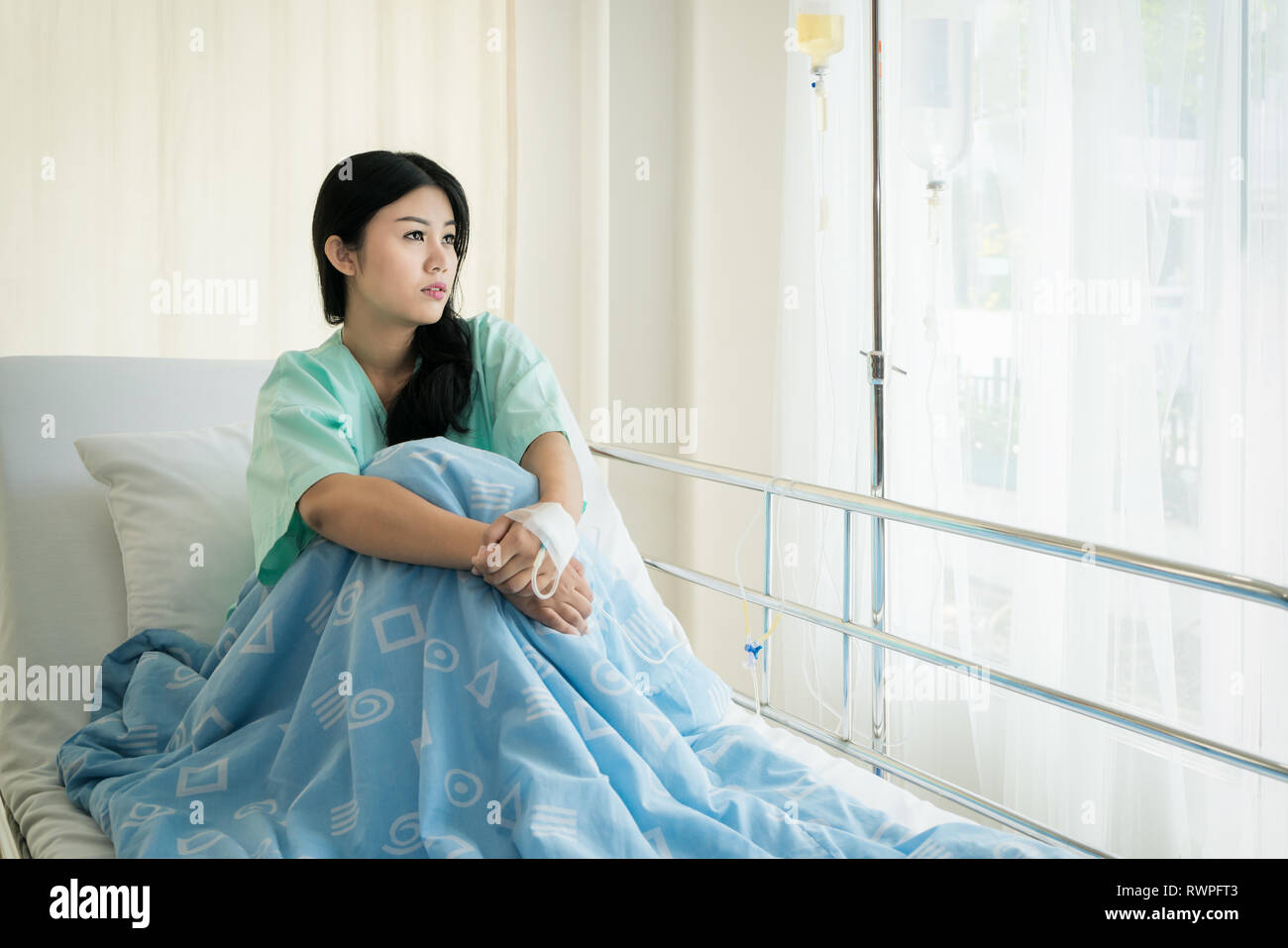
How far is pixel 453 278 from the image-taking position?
174cm

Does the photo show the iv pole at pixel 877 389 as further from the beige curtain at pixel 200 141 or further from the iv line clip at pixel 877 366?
the beige curtain at pixel 200 141

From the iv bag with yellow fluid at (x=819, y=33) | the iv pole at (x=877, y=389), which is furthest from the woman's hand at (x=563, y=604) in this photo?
the iv bag with yellow fluid at (x=819, y=33)

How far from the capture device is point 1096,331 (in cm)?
183

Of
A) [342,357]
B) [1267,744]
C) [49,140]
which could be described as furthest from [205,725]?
[49,140]

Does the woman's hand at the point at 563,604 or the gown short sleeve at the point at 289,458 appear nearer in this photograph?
the woman's hand at the point at 563,604

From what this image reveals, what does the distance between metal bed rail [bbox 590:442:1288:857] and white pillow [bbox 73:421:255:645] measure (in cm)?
74

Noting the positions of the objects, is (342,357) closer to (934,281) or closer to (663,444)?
(934,281)

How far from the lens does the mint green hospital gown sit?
1.48 metres

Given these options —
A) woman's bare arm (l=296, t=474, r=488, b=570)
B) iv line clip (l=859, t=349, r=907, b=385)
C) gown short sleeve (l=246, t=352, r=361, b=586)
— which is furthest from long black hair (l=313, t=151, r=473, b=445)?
iv line clip (l=859, t=349, r=907, b=385)

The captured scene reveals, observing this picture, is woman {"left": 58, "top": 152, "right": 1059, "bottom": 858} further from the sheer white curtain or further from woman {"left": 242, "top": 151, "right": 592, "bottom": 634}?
the sheer white curtain

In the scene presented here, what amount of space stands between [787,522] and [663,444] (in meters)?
0.68

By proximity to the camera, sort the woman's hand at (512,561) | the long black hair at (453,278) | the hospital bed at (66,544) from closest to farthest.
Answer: the woman's hand at (512,561) < the hospital bed at (66,544) < the long black hair at (453,278)

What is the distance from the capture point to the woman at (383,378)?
1.48 meters

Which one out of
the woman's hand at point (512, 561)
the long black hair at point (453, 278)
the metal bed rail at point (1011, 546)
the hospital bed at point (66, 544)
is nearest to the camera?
the metal bed rail at point (1011, 546)
